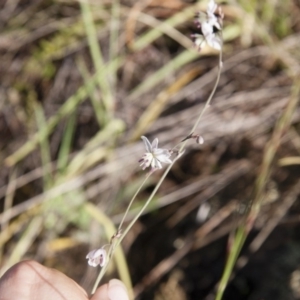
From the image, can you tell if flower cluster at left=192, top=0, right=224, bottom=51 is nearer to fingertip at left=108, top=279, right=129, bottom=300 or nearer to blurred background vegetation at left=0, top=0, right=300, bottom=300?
fingertip at left=108, top=279, right=129, bottom=300

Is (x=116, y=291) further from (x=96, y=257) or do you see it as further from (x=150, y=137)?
(x=150, y=137)

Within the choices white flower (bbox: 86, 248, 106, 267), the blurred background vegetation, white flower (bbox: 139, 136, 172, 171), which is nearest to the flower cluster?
white flower (bbox: 139, 136, 172, 171)

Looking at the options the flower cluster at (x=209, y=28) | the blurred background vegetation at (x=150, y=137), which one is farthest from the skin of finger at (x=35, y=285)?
the blurred background vegetation at (x=150, y=137)

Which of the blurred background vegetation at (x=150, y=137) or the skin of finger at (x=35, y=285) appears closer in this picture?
the skin of finger at (x=35, y=285)

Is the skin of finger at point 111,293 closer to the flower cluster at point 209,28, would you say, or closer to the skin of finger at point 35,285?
the skin of finger at point 35,285

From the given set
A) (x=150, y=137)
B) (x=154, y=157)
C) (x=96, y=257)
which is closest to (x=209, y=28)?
Result: (x=154, y=157)

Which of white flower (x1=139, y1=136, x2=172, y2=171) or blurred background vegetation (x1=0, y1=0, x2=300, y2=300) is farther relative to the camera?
blurred background vegetation (x1=0, y1=0, x2=300, y2=300)

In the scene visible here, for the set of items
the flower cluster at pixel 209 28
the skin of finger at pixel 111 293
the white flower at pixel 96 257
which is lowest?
the skin of finger at pixel 111 293
